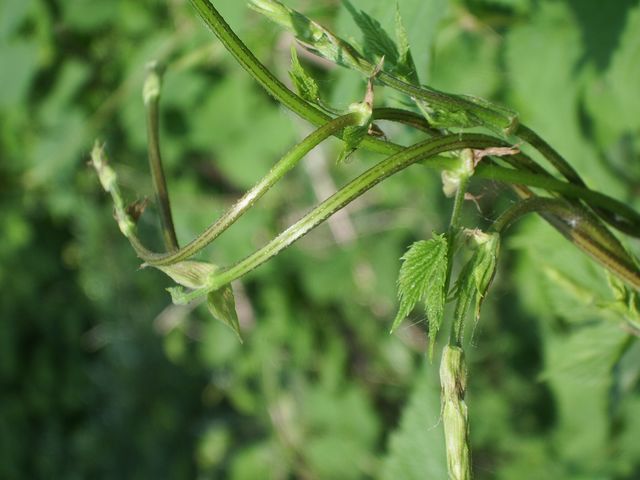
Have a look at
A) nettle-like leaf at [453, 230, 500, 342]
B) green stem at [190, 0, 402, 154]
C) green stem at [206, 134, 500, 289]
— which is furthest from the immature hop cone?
green stem at [190, 0, 402, 154]

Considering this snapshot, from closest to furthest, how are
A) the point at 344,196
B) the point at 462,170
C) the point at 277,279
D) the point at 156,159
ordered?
the point at 344,196, the point at 462,170, the point at 156,159, the point at 277,279


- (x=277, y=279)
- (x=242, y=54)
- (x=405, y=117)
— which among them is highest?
(x=242, y=54)

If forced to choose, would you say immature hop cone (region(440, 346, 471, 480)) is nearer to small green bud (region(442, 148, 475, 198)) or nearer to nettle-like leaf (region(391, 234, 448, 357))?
nettle-like leaf (region(391, 234, 448, 357))

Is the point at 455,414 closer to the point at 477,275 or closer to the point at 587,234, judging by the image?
the point at 477,275

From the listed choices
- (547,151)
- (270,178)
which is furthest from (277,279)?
(270,178)

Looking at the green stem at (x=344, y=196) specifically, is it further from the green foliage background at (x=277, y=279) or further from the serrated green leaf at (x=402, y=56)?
the green foliage background at (x=277, y=279)

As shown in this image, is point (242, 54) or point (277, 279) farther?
point (277, 279)

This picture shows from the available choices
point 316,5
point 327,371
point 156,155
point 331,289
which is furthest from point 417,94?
point 327,371
